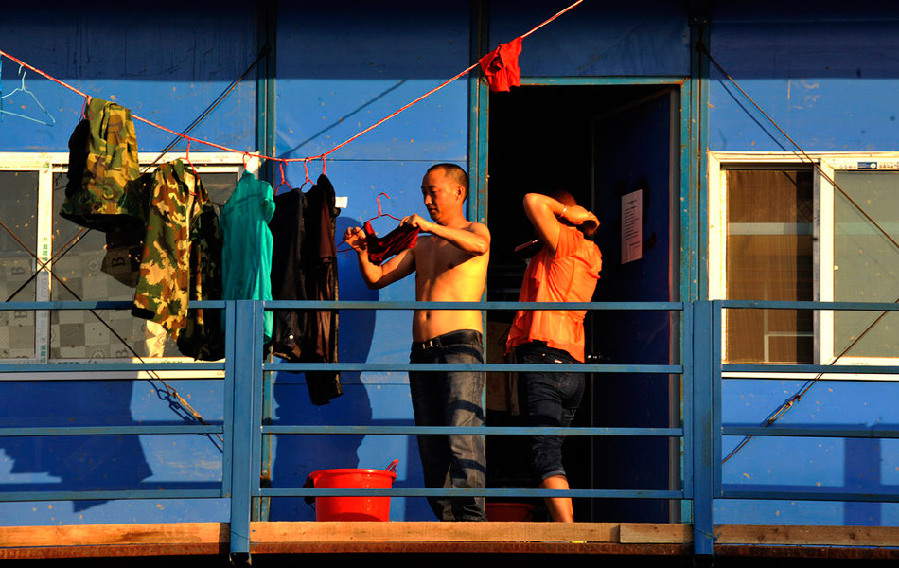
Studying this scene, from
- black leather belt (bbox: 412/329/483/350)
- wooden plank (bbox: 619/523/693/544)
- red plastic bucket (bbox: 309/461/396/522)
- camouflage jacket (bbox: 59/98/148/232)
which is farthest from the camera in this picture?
black leather belt (bbox: 412/329/483/350)

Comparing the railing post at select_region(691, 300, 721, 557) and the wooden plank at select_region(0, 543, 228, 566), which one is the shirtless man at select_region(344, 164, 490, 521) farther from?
the wooden plank at select_region(0, 543, 228, 566)

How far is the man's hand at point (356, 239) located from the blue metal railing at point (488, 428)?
3.53 ft

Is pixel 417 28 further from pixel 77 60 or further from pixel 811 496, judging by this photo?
pixel 811 496

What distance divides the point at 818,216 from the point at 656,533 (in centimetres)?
288

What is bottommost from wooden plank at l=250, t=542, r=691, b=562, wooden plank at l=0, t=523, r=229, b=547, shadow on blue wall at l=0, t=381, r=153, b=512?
wooden plank at l=250, t=542, r=691, b=562

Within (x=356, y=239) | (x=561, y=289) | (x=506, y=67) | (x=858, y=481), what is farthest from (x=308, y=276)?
(x=858, y=481)

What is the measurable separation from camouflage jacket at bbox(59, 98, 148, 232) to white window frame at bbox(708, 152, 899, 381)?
12.0 feet

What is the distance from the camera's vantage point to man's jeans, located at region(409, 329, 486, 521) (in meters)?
8.00

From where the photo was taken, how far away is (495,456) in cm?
1071

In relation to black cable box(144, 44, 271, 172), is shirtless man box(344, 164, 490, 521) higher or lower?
lower

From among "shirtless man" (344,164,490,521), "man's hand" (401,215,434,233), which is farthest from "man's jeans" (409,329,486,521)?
"man's hand" (401,215,434,233)

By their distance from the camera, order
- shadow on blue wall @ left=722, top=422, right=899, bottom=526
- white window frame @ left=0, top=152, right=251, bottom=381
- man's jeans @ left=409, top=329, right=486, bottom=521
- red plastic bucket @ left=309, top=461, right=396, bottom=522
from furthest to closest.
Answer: white window frame @ left=0, top=152, right=251, bottom=381 → shadow on blue wall @ left=722, top=422, right=899, bottom=526 → red plastic bucket @ left=309, top=461, right=396, bottom=522 → man's jeans @ left=409, top=329, right=486, bottom=521

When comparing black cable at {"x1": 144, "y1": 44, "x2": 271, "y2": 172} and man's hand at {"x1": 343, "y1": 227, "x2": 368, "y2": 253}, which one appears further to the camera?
black cable at {"x1": 144, "y1": 44, "x2": 271, "y2": 172}

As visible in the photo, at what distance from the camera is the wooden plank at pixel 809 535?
735 cm
